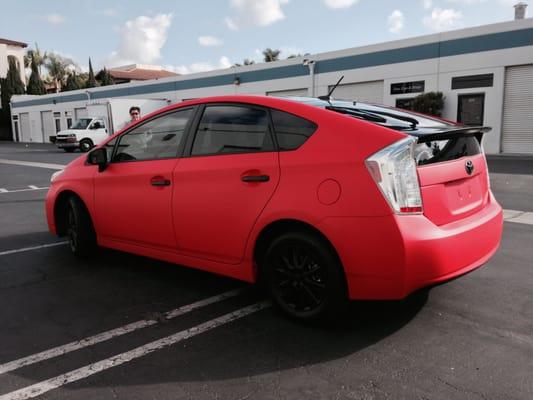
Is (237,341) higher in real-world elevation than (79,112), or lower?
lower

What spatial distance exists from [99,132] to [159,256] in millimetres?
25456

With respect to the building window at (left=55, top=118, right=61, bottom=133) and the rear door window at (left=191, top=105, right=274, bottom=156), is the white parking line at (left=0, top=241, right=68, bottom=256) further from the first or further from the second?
the building window at (left=55, top=118, right=61, bottom=133)

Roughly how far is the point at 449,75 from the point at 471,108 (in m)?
1.75

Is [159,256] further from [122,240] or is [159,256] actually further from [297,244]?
[297,244]

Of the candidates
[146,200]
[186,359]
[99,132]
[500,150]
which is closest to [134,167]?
[146,200]

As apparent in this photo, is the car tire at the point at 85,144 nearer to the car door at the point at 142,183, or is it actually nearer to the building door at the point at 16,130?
the car door at the point at 142,183

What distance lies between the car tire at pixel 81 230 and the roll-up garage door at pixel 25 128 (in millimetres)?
51131

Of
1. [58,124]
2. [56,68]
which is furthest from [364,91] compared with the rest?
[56,68]

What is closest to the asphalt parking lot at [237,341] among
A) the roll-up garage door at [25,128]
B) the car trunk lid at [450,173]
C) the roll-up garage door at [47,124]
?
the car trunk lid at [450,173]

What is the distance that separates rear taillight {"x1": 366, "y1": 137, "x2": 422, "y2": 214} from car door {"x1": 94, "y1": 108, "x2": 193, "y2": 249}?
1.70 meters

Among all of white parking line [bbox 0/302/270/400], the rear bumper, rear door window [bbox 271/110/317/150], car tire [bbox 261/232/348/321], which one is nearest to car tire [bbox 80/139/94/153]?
white parking line [bbox 0/302/270/400]

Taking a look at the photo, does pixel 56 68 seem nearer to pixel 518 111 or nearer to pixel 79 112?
pixel 79 112

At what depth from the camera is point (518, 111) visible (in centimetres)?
1892

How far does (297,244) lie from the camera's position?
2.97 metres
